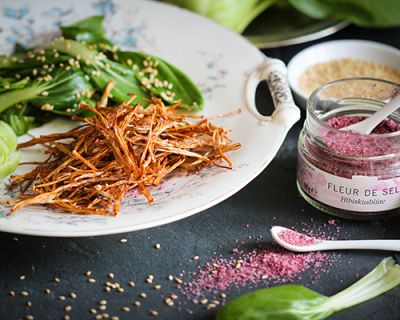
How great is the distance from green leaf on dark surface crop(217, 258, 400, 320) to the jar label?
0.78 feet

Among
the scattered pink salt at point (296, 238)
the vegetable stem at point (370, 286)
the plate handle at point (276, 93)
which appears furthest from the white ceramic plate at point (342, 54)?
the vegetable stem at point (370, 286)

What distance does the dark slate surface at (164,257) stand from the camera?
1475mm

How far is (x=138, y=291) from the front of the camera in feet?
4.97

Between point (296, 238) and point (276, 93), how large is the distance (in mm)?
434

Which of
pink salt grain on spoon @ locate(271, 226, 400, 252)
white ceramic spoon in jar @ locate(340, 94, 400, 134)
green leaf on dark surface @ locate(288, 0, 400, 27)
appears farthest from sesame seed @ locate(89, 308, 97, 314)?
green leaf on dark surface @ locate(288, 0, 400, 27)

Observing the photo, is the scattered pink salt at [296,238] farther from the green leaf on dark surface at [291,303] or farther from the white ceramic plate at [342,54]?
the white ceramic plate at [342,54]

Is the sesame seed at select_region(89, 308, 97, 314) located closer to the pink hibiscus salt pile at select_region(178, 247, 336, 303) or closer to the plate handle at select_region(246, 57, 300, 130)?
the pink hibiscus salt pile at select_region(178, 247, 336, 303)

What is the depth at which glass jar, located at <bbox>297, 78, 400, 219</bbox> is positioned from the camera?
1.61m

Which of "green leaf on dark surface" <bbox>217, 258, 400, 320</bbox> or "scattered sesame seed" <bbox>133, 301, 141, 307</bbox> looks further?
"scattered sesame seed" <bbox>133, 301, 141, 307</bbox>

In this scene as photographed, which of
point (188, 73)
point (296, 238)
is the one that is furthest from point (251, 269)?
point (188, 73)

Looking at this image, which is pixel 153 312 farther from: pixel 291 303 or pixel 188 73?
pixel 188 73

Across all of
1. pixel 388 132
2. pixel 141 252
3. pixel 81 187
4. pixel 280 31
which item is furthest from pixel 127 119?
pixel 280 31

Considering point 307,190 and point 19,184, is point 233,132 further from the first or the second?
point 19,184

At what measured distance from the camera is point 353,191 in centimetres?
163
